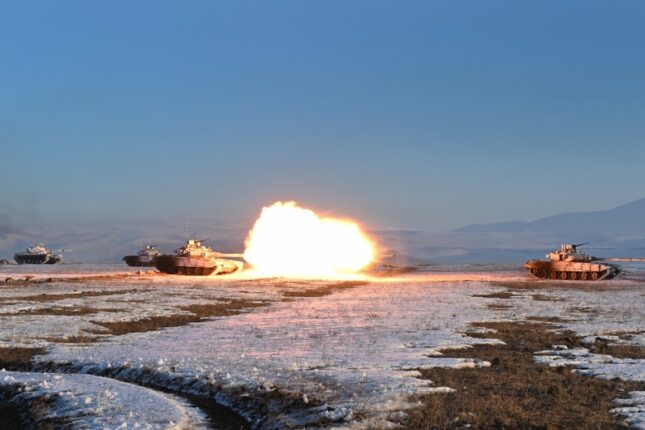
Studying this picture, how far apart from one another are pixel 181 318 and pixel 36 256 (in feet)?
477

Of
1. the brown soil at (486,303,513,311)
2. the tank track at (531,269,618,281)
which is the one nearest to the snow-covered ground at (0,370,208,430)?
the brown soil at (486,303,513,311)

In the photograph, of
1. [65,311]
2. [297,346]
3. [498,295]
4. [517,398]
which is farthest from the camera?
[498,295]

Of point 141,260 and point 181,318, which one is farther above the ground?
point 141,260

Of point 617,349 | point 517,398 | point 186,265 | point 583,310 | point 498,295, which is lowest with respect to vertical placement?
point 517,398

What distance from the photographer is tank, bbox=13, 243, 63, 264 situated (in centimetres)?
17325

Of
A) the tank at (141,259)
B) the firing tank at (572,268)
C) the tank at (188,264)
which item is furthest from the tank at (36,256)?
the firing tank at (572,268)

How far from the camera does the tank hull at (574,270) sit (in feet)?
338

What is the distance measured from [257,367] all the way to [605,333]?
17956 mm

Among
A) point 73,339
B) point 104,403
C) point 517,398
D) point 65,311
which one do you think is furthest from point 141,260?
point 517,398

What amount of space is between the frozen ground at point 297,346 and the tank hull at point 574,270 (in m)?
48.8

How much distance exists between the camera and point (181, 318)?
4119cm

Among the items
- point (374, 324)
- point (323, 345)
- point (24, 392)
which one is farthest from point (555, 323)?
point (24, 392)

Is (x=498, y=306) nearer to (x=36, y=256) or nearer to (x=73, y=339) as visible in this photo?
(x=73, y=339)

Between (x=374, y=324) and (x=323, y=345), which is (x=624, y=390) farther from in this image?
(x=374, y=324)
